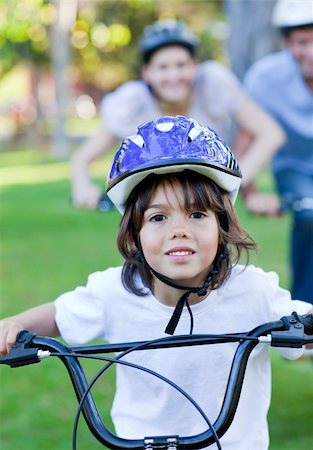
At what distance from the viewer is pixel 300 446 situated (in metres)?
5.10

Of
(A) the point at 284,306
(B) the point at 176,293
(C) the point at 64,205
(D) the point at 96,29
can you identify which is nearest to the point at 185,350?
(B) the point at 176,293

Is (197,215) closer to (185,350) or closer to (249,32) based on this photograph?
(185,350)

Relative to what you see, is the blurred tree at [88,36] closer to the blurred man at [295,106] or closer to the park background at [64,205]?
the park background at [64,205]

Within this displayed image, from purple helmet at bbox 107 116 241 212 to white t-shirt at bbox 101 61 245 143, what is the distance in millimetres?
2822

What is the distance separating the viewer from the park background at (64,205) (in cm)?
570

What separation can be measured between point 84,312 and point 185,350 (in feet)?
1.16

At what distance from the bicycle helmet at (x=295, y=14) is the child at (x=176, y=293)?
8.40ft

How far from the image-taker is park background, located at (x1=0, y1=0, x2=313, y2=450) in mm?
5699

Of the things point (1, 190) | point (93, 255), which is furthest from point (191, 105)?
point (1, 190)

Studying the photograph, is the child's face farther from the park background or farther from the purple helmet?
the park background

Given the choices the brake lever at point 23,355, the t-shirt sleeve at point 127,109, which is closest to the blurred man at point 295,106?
the t-shirt sleeve at point 127,109

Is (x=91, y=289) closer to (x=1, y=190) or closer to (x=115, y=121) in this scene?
(x=115, y=121)

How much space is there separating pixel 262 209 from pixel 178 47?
1466 mm

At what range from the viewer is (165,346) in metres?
2.73
